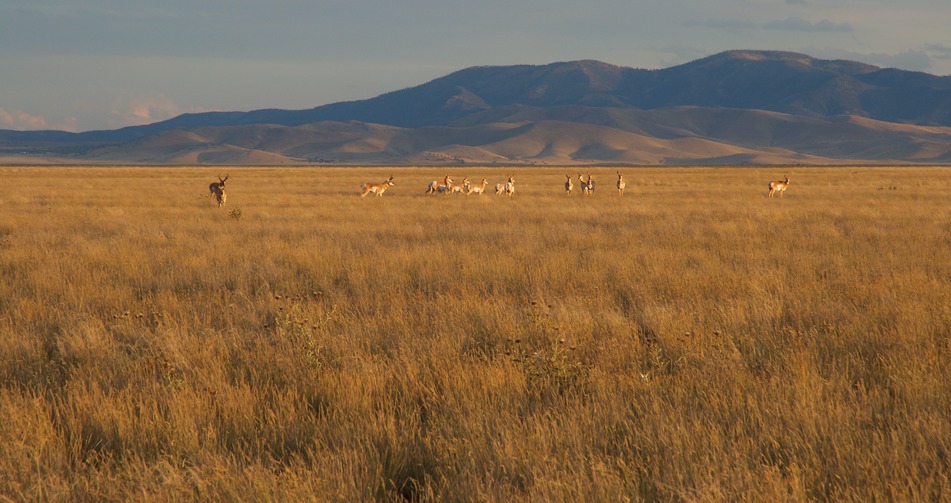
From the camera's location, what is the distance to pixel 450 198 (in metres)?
26.8

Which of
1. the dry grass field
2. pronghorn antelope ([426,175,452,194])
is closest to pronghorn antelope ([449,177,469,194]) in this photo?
pronghorn antelope ([426,175,452,194])

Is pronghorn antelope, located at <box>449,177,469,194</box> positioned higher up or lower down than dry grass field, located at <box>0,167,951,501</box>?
higher up

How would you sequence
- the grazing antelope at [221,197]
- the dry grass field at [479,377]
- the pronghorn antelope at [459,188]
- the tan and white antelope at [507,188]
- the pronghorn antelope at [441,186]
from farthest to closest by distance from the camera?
the pronghorn antelope at [441,186]
the pronghorn antelope at [459,188]
the tan and white antelope at [507,188]
the grazing antelope at [221,197]
the dry grass field at [479,377]

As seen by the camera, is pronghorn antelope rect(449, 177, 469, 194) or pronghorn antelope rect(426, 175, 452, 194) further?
pronghorn antelope rect(426, 175, 452, 194)

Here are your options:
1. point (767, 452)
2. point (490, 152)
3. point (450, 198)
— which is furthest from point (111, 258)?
point (490, 152)

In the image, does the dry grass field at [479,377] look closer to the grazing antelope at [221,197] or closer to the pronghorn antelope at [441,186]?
the grazing antelope at [221,197]

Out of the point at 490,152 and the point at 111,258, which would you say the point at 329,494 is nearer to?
the point at 111,258

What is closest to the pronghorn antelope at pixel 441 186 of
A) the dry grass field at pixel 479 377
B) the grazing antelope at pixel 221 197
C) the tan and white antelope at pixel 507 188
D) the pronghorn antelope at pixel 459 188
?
the pronghorn antelope at pixel 459 188

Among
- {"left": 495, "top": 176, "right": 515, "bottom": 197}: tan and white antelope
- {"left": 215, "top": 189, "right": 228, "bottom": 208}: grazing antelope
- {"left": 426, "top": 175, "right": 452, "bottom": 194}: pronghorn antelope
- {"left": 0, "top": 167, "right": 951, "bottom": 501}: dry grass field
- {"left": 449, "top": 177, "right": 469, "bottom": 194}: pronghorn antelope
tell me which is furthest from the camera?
{"left": 426, "top": 175, "right": 452, "bottom": 194}: pronghorn antelope

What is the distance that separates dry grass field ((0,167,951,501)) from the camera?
3.45 m

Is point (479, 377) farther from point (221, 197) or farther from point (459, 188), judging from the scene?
point (459, 188)

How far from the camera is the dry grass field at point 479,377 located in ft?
11.3

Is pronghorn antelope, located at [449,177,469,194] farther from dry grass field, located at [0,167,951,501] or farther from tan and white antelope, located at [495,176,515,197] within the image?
dry grass field, located at [0,167,951,501]

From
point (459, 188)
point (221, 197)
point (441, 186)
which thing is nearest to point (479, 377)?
point (221, 197)
